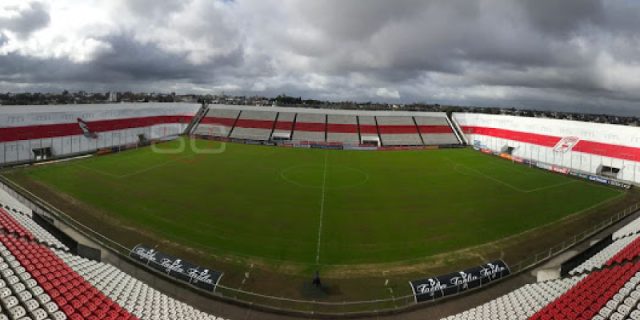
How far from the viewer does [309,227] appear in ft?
74.6

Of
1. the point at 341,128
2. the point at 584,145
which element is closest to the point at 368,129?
the point at 341,128

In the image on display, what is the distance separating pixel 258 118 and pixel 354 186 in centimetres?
4171

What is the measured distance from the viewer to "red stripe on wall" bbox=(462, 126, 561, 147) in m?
51.1

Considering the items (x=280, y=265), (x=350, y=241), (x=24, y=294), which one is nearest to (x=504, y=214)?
(x=350, y=241)

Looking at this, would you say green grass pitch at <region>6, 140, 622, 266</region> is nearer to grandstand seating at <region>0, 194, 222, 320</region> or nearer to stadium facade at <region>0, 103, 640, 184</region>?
grandstand seating at <region>0, 194, 222, 320</region>

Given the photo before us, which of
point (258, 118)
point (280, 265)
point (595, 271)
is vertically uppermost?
point (258, 118)

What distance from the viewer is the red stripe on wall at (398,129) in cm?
6675

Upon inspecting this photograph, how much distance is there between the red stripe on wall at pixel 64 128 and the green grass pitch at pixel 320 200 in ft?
22.0

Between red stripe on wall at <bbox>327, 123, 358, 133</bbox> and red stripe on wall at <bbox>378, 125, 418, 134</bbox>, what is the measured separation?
5224 mm

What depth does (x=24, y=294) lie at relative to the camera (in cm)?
1030

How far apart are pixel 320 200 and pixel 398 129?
142 feet

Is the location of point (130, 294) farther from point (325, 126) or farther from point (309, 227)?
point (325, 126)

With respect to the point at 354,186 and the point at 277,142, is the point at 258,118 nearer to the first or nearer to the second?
the point at 277,142

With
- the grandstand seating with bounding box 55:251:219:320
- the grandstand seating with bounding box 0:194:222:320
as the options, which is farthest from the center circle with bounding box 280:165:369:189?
the grandstand seating with bounding box 0:194:222:320
